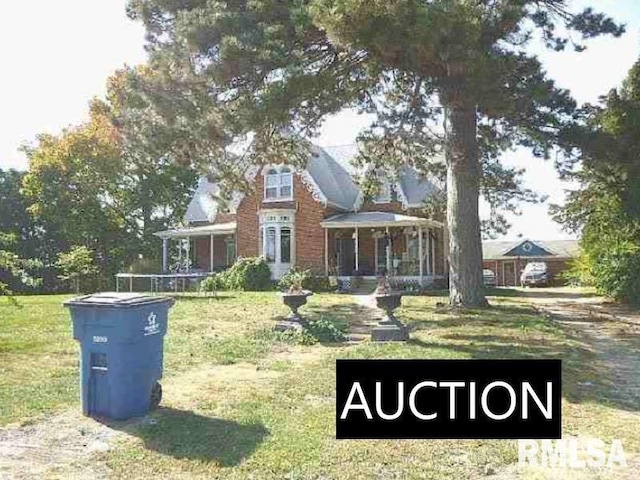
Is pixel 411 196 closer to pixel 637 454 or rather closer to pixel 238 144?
pixel 238 144

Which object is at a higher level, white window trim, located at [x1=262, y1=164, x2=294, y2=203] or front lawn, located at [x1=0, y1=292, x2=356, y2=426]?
white window trim, located at [x1=262, y1=164, x2=294, y2=203]

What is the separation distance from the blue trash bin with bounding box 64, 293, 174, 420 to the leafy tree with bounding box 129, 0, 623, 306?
25.3ft

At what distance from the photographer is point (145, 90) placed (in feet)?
51.7

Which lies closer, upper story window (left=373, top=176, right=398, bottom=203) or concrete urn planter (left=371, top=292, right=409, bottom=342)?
concrete urn planter (left=371, top=292, right=409, bottom=342)

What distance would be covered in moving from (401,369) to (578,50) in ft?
42.1

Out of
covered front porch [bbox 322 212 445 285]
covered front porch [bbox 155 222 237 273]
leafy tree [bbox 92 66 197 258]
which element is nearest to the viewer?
covered front porch [bbox 322 212 445 285]

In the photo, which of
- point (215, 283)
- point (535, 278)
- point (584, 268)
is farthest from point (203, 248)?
point (535, 278)

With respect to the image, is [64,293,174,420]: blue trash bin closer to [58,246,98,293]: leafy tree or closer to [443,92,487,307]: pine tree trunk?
[443,92,487,307]: pine tree trunk

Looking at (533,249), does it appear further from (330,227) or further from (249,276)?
(249,276)

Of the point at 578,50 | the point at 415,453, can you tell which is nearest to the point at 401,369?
the point at 415,453

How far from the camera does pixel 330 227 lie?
97.7 ft

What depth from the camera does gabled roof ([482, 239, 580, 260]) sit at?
53.9m

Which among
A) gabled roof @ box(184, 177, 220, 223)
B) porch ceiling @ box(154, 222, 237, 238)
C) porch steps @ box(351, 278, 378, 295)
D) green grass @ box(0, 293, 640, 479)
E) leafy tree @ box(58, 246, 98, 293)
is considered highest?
gabled roof @ box(184, 177, 220, 223)

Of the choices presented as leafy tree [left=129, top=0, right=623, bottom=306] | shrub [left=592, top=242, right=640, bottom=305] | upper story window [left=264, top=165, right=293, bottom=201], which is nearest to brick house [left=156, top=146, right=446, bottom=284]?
upper story window [left=264, top=165, right=293, bottom=201]
